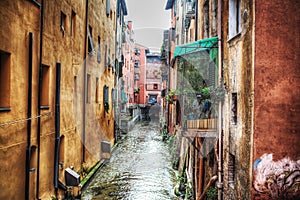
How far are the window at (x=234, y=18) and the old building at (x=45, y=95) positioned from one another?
587 centimetres

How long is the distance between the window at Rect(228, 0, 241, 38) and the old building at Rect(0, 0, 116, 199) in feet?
19.3

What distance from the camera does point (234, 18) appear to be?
28.7 ft

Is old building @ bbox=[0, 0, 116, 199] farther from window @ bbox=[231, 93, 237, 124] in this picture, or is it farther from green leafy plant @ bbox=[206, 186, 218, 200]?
window @ bbox=[231, 93, 237, 124]

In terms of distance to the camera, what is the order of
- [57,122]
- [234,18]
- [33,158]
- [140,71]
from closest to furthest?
[234,18] < [33,158] < [57,122] < [140,71]

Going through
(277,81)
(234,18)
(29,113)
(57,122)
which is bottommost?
(57,122)

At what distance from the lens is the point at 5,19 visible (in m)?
7.44

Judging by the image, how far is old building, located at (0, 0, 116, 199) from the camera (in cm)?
785

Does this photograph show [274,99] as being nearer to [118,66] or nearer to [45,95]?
[45,95]

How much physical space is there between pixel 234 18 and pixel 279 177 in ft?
15.0

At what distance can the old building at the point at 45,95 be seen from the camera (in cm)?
785

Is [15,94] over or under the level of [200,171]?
over

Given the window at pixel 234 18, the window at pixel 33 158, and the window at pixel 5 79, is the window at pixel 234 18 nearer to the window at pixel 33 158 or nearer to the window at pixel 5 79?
the window at pixel 5 79

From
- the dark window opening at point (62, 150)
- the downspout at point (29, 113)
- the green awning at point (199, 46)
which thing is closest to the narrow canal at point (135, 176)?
the dark window opening at point (62, 150)

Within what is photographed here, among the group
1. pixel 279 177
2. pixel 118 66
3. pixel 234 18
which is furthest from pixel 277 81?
pixel 118 66
